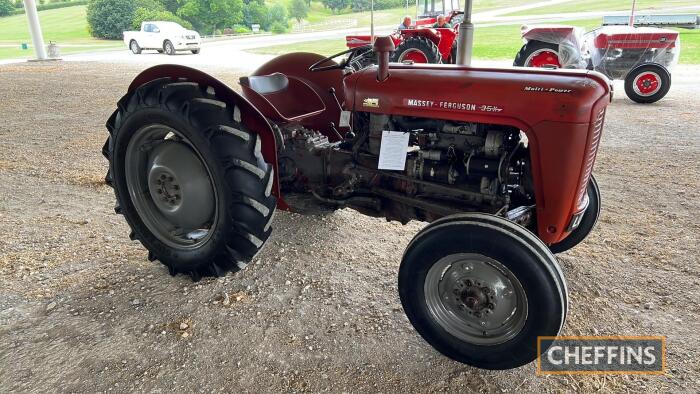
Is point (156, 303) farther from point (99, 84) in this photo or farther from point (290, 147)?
point (99, 84)

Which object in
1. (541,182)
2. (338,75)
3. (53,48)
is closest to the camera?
(541,182)

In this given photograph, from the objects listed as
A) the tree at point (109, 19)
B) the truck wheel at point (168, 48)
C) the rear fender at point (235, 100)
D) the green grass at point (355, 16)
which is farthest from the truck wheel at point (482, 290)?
the tree at point (109, 19)

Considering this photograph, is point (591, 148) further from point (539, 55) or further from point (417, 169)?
point (539, 55)

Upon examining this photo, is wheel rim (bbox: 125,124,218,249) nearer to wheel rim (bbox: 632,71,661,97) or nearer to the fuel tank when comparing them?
the fuel tank

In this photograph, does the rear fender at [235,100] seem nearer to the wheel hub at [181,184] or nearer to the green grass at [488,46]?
the wheel hub at [181,184]

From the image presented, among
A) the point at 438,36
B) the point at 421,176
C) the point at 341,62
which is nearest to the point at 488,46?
the point at 438,36

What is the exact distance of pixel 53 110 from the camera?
8352 mm

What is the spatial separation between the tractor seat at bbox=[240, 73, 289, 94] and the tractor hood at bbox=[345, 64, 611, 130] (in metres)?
1.06

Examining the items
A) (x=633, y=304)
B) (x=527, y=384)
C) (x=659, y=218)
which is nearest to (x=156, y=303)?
(x=527, y=384)

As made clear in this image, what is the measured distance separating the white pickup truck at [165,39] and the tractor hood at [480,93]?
20907 mm

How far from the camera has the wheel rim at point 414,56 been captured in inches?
394

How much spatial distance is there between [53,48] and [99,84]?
989 centimetres

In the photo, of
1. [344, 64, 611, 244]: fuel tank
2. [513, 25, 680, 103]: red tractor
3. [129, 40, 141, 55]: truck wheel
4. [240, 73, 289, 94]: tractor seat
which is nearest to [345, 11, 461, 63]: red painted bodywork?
[513, 25, 680, 103]: red tractor

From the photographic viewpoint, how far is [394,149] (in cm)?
261
